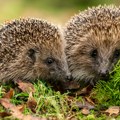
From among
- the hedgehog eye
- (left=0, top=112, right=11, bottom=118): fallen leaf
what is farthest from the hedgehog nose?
(left=0, top=112, right=11, bottom=118): fallen leaf

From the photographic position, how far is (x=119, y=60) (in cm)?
818

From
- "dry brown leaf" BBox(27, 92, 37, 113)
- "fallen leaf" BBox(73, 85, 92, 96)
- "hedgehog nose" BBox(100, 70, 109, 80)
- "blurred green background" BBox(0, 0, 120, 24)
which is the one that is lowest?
"dry brown leaf" BBox(27, 92, 37, 113)

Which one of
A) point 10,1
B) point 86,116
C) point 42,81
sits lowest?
point 86,116

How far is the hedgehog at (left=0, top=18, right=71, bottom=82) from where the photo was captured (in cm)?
830

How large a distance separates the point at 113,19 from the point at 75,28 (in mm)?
574

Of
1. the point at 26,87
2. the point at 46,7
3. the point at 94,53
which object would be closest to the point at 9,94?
the point at 26,87

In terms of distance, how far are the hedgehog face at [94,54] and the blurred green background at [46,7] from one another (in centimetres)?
1063

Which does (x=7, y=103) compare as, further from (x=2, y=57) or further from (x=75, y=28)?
(x=75, y=28)

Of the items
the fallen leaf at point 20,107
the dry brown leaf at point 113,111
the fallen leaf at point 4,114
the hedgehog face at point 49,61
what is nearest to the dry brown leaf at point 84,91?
the hedgehog face at point 49,61

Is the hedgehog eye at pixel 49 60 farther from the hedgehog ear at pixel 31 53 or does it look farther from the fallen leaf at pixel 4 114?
the fallen leaf at pixel 4 114

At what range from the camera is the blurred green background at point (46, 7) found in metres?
19.8

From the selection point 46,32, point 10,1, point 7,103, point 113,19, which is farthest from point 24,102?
point 10,1

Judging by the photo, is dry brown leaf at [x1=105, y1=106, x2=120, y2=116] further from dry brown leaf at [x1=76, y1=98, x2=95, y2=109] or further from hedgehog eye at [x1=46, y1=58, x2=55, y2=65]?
hedgehog eye at [x1=46, y1=58, x2=55, y2=65]

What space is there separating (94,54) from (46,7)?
1256 centimetres
